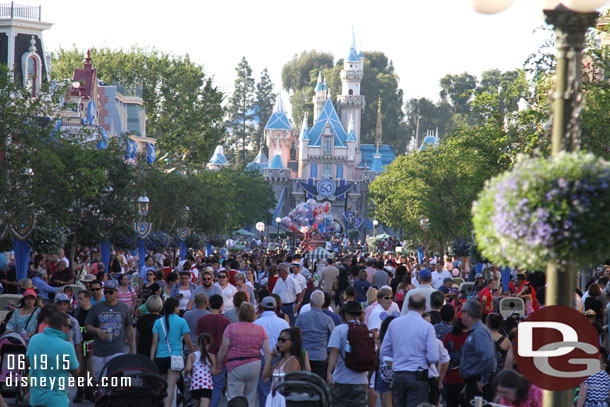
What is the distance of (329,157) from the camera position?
126500 millimetres

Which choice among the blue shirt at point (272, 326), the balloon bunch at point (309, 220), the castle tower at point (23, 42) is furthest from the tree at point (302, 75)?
the blue shirt at point (272, 326)

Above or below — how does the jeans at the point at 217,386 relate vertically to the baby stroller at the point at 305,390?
below

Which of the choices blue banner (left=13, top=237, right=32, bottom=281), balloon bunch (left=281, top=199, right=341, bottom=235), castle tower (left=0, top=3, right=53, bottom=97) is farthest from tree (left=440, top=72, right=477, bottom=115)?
blue banner (left=13, top=237, right=32, bottom=281)

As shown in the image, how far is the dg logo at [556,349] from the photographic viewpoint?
5922 mm

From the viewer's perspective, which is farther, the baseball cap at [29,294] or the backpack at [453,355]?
the baseball cap at [29,294]

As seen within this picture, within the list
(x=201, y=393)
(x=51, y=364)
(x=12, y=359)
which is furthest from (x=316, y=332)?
(x=51, y=364)

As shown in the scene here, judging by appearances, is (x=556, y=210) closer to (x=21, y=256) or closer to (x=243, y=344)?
(x=243, y=344)

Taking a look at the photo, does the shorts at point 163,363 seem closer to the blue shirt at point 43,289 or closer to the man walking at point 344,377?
the man walking at point 344,377

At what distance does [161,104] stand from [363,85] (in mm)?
81454

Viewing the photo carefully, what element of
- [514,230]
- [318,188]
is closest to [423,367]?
[514,230]

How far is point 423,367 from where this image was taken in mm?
10000

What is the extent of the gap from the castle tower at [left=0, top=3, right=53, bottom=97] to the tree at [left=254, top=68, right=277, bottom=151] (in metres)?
101

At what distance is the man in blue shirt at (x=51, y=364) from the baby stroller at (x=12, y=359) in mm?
2363

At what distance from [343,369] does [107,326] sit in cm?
323
